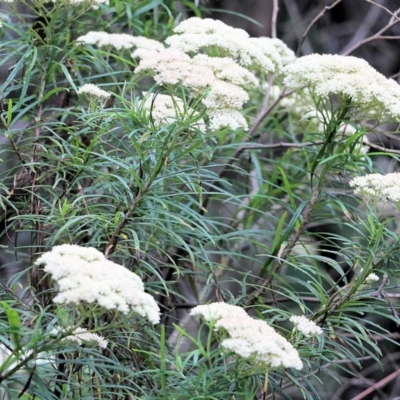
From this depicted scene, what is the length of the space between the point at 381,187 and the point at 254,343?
489 mm

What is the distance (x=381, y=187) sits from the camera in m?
1.32

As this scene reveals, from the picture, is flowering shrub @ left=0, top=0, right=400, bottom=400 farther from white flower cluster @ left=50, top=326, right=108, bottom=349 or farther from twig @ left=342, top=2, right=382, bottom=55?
twig @ left=342, top=2, right=382, bottom=55

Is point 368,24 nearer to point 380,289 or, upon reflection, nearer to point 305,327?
point 380,289

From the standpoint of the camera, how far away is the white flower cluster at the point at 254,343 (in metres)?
0.94

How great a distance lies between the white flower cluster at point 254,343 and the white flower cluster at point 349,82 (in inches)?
21.0

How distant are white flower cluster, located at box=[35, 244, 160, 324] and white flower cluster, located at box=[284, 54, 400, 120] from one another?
584mm

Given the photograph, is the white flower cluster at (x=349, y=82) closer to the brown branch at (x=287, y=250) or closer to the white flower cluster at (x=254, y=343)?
the brown branch at (x=287, y=250)

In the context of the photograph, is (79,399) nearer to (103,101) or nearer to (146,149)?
(146,149)

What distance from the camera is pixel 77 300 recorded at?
Answer: 2.93 ft

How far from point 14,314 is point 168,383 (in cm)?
34

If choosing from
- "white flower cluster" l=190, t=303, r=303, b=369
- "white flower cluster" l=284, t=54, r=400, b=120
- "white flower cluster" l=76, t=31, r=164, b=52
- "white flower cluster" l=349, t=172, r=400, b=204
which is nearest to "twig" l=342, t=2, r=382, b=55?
"white flower cluster" l=76, t=31, r=164, b=52

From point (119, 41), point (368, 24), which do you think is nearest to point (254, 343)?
point (119, 41)

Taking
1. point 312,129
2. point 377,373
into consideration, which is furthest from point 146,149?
point 377,373

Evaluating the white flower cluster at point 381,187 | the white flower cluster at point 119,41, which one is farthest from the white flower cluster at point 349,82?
the white flower cluster at point 119,41
